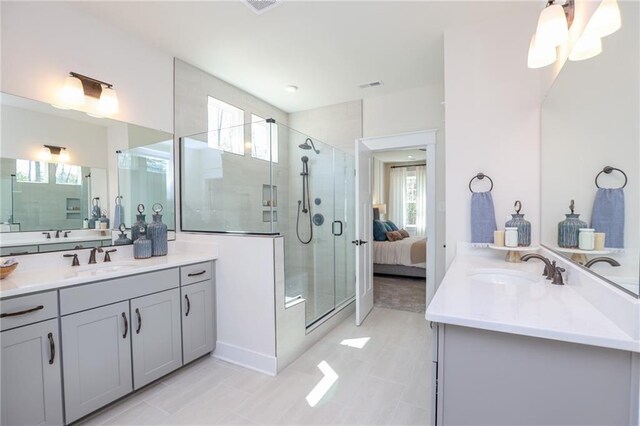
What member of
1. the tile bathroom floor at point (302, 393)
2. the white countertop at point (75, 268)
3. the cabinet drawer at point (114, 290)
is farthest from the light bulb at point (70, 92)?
the tile bathroom floor at point (302, 393)

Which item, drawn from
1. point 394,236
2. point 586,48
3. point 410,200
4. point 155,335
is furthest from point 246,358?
point 410,200

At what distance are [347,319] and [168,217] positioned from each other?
2.20 metres

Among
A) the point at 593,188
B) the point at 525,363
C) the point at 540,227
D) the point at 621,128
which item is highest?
the point at 621,128

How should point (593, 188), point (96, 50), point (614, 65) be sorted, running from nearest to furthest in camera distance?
point (614, 65)
point (593, 188)
point (96, 50)

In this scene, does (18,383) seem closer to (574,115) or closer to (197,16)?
(197,16)

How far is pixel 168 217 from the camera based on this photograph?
2662 mm

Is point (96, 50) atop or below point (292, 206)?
atop

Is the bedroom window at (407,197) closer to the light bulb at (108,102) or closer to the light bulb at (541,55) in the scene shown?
the light bulb at (541,55)

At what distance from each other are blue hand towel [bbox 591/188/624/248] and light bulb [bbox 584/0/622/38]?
58 centimetres

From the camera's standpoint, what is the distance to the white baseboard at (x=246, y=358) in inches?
86.4

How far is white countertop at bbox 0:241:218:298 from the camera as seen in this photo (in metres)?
1.46

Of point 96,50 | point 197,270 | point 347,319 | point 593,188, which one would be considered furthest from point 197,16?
point 347,319

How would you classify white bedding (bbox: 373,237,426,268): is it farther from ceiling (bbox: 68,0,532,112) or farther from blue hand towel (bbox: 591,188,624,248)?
blue hand towel (bbox: 591,188,624,248)

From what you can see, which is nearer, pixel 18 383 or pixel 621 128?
pixel 621 128
